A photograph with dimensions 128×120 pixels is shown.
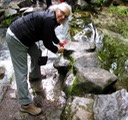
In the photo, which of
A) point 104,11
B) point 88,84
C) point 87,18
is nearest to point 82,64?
point 88,84

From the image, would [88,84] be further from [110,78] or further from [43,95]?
[43,95]

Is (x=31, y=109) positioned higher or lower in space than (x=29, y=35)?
lower

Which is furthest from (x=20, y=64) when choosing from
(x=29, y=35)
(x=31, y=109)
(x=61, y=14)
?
(x=61, y=14)

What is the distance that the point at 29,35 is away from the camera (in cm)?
443

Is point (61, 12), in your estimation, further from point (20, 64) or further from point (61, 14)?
point (20, 64)

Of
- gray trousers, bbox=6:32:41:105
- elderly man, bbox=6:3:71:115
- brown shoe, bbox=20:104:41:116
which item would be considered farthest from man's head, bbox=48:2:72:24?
brown shoe, bbox=20:104:41:116

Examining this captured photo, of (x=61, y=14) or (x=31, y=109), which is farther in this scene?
(x=31, y=109)

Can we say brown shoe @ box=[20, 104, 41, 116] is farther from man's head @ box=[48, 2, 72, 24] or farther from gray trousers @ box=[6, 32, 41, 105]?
man's head @ box=[48, 2, 72, 24]

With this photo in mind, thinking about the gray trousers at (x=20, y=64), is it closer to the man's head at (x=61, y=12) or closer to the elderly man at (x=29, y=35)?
the elderly man at (x=29, y=35)

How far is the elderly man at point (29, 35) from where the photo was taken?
4137 mm

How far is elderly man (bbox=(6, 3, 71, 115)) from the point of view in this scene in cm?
414

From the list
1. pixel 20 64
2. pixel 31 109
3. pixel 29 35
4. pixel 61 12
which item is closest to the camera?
pixel 61 12

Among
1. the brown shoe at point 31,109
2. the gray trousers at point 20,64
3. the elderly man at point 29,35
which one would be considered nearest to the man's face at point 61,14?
the elderly man at point 29,35

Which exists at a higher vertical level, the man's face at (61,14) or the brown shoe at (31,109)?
the man's face at (61,14)
